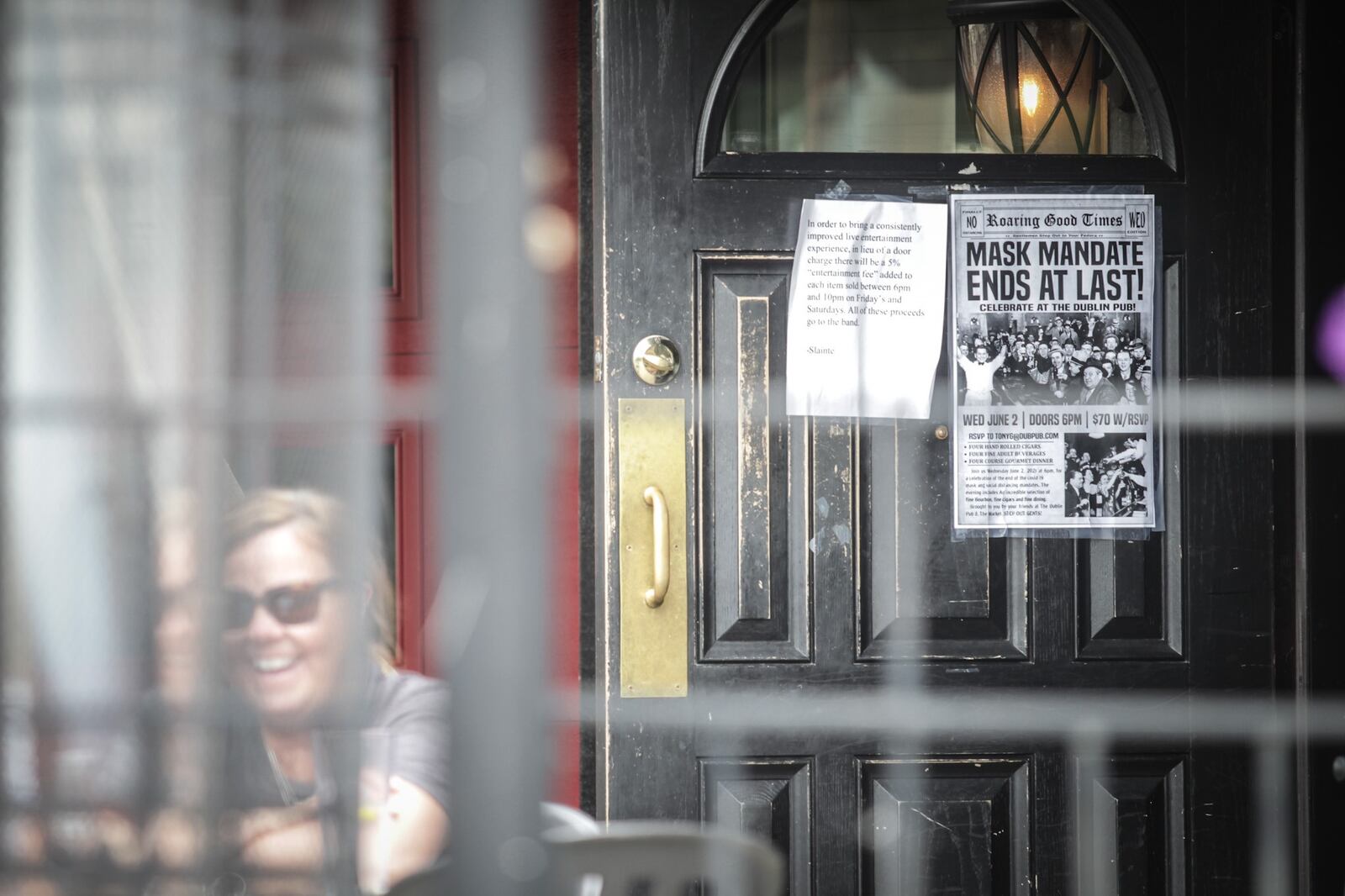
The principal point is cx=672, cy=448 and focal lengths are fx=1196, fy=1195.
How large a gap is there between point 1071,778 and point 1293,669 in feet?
1.20

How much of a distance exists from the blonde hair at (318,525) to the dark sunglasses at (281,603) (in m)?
0.02

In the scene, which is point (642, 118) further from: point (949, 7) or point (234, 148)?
point (234, 148)

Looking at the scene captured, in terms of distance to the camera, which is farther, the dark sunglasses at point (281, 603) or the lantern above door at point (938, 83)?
the lantern above door at point (938, 83)

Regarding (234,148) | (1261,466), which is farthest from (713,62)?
(234,148)

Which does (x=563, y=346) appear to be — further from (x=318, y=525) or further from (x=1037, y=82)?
(x=318, y=525)

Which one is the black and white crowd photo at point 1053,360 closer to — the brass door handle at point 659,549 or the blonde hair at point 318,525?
the brass door handle at point 659,549

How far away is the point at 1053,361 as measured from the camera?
179 cm

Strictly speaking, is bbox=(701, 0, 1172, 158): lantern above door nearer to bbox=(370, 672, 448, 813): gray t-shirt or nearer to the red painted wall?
the red painted wall

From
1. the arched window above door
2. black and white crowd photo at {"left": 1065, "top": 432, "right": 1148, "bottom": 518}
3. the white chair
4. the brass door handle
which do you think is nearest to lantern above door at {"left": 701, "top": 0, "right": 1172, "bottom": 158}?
the arched window above door

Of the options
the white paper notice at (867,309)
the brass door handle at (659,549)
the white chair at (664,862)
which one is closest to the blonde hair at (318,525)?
the white chair at (664,862)

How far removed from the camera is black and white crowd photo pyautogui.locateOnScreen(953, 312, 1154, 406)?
1.78 m

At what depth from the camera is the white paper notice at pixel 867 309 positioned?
69.6 inches

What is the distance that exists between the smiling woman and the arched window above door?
4.09ft

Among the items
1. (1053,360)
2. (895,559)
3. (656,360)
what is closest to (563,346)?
(656,360)
